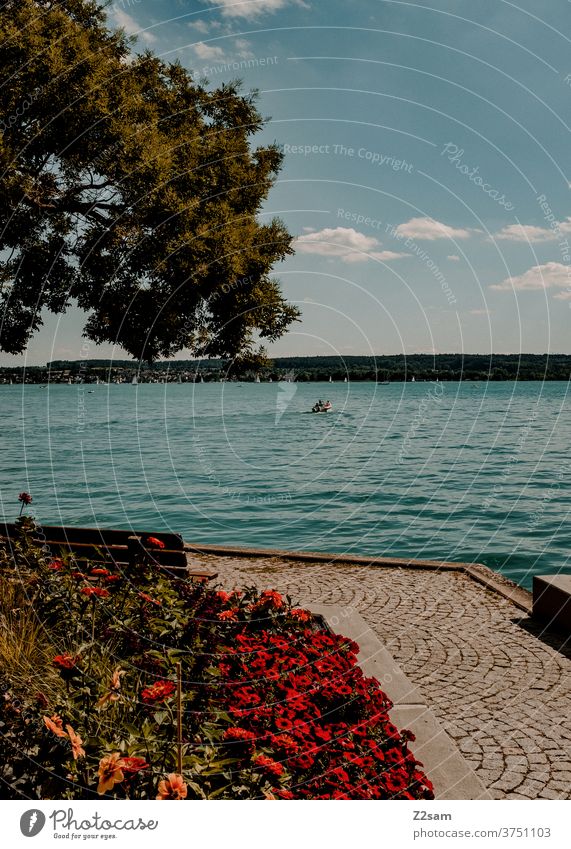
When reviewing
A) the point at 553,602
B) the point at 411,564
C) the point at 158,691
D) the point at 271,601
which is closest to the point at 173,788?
the point at 158,691

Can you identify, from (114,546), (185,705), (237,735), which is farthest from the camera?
(114,546)

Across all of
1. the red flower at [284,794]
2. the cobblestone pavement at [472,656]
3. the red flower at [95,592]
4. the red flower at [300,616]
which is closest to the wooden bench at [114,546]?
the red flower at [95,592]

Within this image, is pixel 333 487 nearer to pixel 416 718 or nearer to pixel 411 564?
pixel 411 564

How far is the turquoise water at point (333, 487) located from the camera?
20.3m

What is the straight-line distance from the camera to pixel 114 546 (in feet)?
27.7

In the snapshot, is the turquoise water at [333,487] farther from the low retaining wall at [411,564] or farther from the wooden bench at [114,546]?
the wooden bench at [114,546]

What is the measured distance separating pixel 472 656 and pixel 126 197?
315 inches

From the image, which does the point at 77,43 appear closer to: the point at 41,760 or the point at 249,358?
the point at 249,358

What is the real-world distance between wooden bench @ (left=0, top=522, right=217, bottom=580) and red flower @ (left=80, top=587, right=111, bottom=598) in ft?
3.82

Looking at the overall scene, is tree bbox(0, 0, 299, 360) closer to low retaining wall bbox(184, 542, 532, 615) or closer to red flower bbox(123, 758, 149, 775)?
low retaining wall bbox(184, 542, 532, 615)

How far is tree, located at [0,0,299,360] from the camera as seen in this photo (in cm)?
966

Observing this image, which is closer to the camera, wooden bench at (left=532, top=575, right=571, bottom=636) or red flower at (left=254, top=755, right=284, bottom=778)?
red flower at (left=254, top=755, right=284, bottom=778)

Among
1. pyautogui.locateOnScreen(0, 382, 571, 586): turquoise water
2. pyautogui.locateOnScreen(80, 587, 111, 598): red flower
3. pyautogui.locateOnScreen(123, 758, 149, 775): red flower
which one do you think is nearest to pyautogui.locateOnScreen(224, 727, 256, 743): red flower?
pyautogui.locateOnScreen(123, 758, 149, 775): red flower

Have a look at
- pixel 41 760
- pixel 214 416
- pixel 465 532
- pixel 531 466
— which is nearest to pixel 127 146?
pixel 41 760
